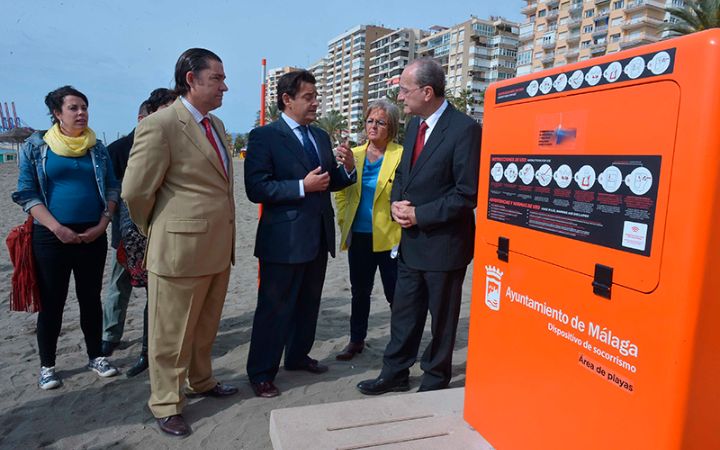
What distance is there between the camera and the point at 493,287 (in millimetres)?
2322

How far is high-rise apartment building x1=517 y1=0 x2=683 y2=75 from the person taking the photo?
65562 mm

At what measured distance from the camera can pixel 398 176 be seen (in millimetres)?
3395

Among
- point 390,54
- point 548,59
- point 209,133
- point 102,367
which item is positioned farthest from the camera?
point 390,54

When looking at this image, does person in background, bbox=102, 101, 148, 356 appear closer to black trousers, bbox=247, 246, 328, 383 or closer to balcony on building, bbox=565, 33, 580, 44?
black trousers, bbox=247, 246, 328, 383

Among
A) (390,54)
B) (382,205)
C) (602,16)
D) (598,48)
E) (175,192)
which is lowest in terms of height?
(382,205)

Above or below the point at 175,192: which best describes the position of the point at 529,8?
above

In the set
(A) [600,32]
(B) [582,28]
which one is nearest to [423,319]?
(A) [600,32]

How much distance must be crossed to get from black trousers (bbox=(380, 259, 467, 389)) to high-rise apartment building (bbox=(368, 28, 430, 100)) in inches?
3906

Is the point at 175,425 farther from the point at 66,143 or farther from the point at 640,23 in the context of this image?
the point at 640,23

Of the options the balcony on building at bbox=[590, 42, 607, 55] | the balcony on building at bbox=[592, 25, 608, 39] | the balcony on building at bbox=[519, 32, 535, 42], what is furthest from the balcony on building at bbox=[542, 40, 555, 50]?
the balcony on building at bbox=[590, 42, 607, 55]

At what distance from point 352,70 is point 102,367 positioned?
117558 mm

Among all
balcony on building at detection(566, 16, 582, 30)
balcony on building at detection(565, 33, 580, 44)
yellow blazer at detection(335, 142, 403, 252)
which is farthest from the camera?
balcony on building at detection(565, 33, 580, 44)

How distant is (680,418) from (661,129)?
0.89 meters

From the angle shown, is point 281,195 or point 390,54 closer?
point 281,195
